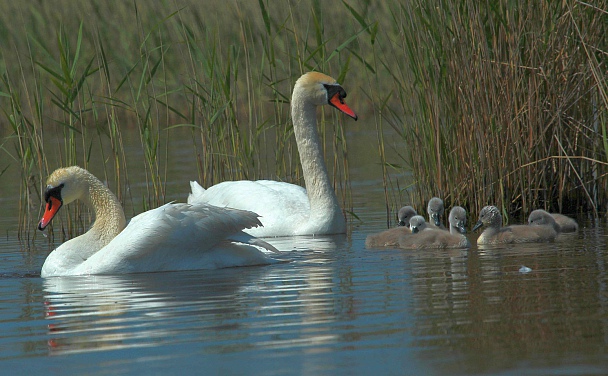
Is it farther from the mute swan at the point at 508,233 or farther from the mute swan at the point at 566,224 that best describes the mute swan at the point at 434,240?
the mute swan at the point at 566,224

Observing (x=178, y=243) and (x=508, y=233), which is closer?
(x=178, y=243)

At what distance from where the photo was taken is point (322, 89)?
33.1 ft

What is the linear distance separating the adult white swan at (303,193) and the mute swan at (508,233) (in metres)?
1.64

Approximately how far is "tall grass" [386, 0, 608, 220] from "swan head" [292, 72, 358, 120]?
681mm

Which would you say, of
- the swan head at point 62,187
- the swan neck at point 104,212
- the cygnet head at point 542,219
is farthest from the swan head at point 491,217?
the swan head at point 62,187

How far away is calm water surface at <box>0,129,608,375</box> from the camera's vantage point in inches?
179

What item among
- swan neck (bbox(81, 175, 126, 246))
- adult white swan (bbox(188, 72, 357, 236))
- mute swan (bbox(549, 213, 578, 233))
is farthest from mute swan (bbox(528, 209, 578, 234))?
swan neck (bbox(81, 175, 126, 246))

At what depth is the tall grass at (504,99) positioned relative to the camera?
9117 mm

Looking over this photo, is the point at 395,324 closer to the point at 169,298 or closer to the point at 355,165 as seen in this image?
the point at 169,298

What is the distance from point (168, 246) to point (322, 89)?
2.93 meters

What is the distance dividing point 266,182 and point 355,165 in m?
4.94

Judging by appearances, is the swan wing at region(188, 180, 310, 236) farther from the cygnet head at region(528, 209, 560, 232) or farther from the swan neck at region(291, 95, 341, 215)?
the cygnet head at region(528, 209, 560, 232)

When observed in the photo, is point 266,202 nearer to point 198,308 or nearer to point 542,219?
point 542,219

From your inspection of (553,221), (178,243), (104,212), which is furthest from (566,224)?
(104,212)
